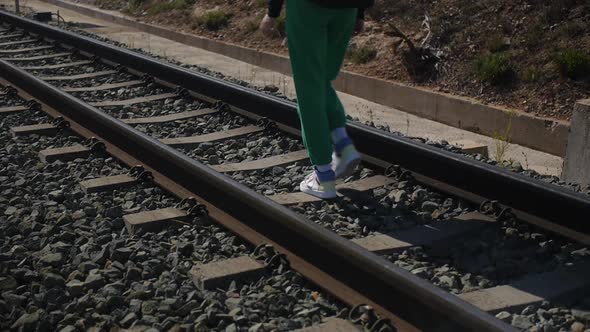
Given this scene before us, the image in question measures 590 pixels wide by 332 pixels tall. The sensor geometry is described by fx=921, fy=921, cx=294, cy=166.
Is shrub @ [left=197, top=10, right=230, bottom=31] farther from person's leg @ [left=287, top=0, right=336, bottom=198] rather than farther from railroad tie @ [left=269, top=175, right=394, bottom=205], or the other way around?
person's leg @ [left=287, top=0, right=336, bottom=198]

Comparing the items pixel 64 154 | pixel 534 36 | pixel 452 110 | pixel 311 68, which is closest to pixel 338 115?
pixel 311 68

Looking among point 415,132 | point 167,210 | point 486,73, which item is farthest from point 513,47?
point 167,210

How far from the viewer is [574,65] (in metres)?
8.67

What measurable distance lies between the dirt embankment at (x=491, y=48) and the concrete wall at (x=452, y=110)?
0.92ft

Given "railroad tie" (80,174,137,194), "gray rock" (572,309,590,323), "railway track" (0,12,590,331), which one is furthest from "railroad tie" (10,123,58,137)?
"gray rock" (572,309,590,323)

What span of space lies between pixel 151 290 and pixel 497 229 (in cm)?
195

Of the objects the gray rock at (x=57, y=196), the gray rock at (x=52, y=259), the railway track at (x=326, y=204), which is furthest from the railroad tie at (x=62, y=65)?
the gray rock at (x=52, y=259)

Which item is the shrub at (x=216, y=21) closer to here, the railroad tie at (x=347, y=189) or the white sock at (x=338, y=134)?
the railroad tie at (x=347, y=189)

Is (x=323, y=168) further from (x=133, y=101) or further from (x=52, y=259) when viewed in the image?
(x=133, y=101)

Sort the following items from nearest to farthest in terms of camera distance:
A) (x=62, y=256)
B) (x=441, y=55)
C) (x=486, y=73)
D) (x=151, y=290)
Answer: (x=151, y=290), (x=62, y=256), (x=486, y=73), (x=441, y=55)

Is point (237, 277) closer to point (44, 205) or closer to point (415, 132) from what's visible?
point (44, 205)

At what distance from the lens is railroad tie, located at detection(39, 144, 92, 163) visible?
657 centimetres

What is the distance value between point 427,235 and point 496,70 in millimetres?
4647

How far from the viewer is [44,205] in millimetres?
5527
